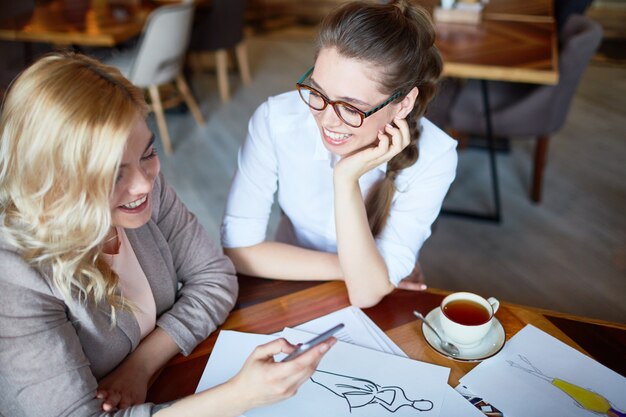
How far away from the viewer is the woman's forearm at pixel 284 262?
124cm

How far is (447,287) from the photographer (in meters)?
2.43

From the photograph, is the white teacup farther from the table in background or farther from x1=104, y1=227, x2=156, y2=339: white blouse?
the table in background

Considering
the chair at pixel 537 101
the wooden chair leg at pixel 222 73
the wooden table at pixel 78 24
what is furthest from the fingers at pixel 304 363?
the wooden chair leg at pixel 222 73

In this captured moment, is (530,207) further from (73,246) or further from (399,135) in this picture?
(73,246)

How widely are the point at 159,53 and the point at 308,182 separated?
6.98ft

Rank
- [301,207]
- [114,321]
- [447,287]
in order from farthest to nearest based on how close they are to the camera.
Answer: [447,287] < [301,207] < [114,321]

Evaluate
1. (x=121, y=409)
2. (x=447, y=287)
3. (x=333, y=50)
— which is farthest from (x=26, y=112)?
(x=447, y=287)

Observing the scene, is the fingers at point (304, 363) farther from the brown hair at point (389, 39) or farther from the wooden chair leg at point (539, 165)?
the wooden chair leg at point (539, 165)

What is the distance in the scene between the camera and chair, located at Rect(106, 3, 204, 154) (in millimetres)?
3006

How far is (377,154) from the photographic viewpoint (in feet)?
3.76

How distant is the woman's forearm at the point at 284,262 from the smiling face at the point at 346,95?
25cm

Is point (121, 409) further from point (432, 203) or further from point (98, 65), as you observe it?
point (432, 203)

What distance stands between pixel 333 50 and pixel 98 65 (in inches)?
18.4

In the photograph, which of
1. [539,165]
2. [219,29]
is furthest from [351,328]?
[219,29]
